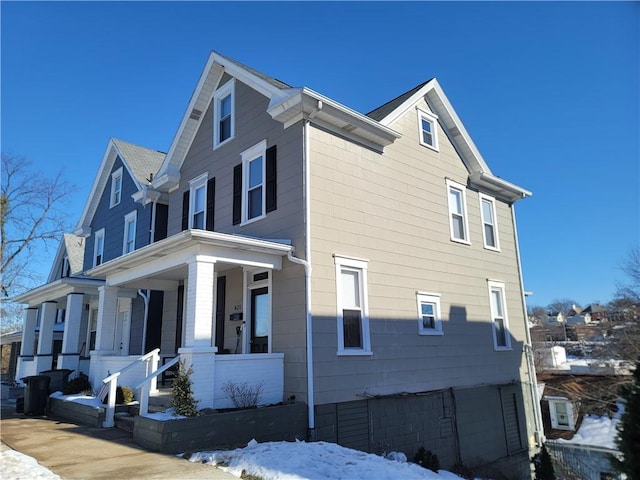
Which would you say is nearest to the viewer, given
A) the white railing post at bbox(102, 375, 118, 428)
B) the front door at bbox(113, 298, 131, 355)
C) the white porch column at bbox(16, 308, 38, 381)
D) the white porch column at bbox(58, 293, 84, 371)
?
the white railing post at bbox(102, 375, 118, 428)

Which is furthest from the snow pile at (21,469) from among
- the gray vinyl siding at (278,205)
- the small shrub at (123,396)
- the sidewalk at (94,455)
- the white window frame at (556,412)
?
the white window frame at (556,412)

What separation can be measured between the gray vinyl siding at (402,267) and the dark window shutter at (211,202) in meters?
4.07

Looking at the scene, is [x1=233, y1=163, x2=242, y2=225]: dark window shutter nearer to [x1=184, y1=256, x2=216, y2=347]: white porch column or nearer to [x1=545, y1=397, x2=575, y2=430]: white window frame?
[x1=184, y1=256, x2=216, y2=347]: white porch column

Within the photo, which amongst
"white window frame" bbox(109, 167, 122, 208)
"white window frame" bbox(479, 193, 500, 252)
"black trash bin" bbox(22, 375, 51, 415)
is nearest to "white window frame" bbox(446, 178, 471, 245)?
"white window frame" bbox(479, 193, 500, 252)

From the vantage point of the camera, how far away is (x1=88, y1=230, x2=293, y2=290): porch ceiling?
28.7ft

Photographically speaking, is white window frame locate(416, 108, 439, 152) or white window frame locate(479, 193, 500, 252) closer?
white window frame locate(416, 108, 439, 152)

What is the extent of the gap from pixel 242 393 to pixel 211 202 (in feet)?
20.3

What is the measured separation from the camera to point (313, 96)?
386 inches

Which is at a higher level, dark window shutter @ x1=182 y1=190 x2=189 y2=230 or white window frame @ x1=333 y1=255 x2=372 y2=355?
dark window shutter @ x1=182 y1=190 x2=189 y2=230

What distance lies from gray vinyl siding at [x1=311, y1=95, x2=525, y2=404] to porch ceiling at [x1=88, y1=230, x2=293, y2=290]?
101 cm

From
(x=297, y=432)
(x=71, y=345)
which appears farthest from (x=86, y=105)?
(x=297, y=432)

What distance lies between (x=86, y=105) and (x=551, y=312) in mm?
105385

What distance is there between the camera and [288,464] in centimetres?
632

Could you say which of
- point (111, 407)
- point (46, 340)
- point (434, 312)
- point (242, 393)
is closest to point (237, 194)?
point (242, 393)
